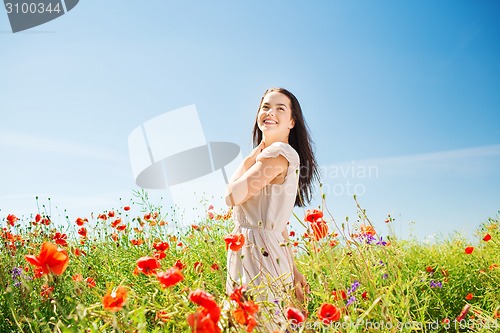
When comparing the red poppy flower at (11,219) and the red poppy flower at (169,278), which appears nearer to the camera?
the red poppy flower at (169,278)

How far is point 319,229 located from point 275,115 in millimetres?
1040

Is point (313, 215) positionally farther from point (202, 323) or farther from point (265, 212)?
point (202, 323)

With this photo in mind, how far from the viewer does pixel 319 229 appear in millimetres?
2062

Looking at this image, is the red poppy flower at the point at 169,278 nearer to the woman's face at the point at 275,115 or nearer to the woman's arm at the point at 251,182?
the woman's arm at the point at 251,182

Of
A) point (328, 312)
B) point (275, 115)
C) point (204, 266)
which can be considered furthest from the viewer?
point (204, 266)

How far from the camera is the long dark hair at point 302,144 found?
10.0ft

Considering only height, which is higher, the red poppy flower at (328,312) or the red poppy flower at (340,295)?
the red poppy flower at (328,312)

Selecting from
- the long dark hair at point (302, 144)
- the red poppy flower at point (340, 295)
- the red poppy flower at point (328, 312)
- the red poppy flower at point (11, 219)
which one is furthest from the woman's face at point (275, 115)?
the red poppy flower at point (11, 219)

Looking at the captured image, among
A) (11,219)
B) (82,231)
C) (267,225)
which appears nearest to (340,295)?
(267,225)

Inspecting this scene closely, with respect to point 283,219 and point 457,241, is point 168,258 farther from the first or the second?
point 457,241

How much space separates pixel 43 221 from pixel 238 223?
7.61 feet

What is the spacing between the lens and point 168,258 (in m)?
3.82

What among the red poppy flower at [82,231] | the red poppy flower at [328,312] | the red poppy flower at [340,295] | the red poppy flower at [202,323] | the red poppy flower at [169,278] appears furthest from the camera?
the red poppy flower at [82,231]

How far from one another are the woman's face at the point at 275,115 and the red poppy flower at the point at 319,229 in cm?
90
